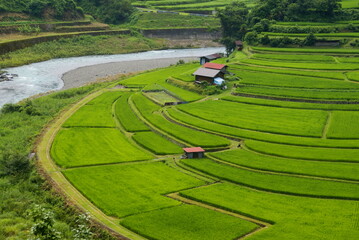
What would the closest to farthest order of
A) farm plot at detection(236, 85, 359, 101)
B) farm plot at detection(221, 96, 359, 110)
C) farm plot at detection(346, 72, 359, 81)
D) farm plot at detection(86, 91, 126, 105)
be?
farm plot at detection(221, 96, 359, 110)
farm plot at detection(236, 85, 359, 101)
farm plot at detection(86, 91, 126, 105)
farm plot at detection(346, 72, 359, 81)

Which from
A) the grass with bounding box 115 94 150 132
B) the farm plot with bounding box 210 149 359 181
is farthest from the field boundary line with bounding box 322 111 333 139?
the grass with bounding box 115 94 150 132

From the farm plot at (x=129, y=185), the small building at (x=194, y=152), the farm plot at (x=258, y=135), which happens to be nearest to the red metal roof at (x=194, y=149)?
the small building at (x=194, y=152)

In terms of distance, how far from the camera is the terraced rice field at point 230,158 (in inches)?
1319

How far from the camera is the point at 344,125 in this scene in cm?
5434

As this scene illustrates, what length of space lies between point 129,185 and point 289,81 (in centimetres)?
4019

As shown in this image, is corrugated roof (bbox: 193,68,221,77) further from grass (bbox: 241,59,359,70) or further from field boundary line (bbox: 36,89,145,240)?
field boundary line (bbox: 36,89,145,240)

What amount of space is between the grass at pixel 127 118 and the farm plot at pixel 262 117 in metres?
6.92

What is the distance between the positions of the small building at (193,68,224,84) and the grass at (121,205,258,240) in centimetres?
3982

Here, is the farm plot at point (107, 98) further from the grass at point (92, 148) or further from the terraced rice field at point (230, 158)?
the grass at point (92, 148)

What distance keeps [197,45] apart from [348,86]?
230ft

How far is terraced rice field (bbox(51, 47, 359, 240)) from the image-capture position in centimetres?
3350

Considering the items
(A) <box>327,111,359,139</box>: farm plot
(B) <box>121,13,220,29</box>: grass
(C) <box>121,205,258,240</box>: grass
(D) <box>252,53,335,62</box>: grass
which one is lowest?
(C) <box>121,205,258,240</box>: grass

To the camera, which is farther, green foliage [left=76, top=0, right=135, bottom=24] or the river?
green foliage [left=76, top=0, right=135, bottom=24]

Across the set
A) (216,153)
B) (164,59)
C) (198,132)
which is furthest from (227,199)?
(164,59)
